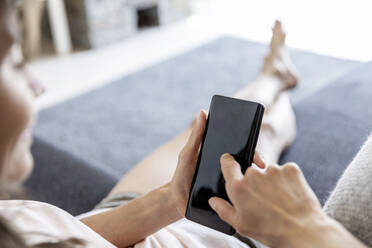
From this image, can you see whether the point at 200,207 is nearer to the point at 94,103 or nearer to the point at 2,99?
the point at 2,99

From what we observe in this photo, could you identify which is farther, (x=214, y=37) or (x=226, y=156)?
(x=214, y=37)

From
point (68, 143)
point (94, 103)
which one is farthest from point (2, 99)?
point (94, 103)

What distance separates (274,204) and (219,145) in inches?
6.9

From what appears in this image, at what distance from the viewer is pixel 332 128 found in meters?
0.99

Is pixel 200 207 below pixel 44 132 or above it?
above

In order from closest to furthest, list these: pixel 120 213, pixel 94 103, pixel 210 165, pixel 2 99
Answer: pixel 2 99
pixel 210 165
pixel 120 213
pixel 94 103

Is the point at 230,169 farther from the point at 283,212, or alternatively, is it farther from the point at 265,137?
the point at 265,137

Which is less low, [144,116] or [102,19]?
[102,19]

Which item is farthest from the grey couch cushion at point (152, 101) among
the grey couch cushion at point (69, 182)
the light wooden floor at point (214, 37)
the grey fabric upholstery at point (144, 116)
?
the grey couch cushion at point (69, 182)

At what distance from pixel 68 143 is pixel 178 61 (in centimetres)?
97

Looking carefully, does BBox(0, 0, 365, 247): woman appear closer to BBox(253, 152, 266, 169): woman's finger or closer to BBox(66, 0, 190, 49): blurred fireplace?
BBox(253, 152, 266, 169): woman's finger

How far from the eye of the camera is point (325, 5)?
10.2 ft

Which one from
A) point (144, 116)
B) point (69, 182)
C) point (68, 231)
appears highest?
point (68, 231)

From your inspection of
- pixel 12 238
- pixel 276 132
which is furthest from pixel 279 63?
pixel 12 238
